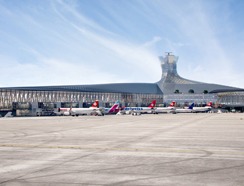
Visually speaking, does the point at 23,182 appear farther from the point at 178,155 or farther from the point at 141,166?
the point at 178,155

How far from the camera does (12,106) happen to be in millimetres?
158000

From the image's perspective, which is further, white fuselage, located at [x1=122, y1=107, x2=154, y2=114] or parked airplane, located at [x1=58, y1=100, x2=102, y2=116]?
white fuselage, located at [x1=122, y1=107, x2=154, y2=114]

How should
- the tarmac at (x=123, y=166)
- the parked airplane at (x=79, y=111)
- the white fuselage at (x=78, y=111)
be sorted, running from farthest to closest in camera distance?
the parked airplane at (x=79, y=111) → the white fuselage at (x=78, y=111) → the tarmac at (x=123, y=166)

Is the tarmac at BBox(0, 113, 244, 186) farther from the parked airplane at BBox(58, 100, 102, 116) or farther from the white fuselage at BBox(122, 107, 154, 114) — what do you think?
the white fuselage at BBox(122, 107, 154, 114)

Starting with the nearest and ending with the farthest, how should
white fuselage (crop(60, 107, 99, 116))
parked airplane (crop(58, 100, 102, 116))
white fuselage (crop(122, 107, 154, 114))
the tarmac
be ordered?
1. the tarmac
2. white fuselage (crop(60, 107, 99, 116))
3. parked airplane (crop(58, 100, 102, 116))
4. white fuselage (crop(122, 107, 154, 114))

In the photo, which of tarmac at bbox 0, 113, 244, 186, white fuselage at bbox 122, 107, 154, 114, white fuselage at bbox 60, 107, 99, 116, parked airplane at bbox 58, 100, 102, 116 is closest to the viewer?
tarmac at bbox 0, 113, 244, 186

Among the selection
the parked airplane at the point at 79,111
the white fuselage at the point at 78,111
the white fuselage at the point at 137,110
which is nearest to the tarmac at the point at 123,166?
the white fuselage at the point at 78,111

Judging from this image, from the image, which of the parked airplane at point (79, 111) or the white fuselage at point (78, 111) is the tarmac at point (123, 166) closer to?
the white fuselage at point (78, 111)

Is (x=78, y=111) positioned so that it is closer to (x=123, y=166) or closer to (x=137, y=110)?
(x=137, y=110)

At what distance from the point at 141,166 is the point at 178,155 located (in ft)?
14.4

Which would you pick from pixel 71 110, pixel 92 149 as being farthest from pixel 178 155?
pixel 71 110

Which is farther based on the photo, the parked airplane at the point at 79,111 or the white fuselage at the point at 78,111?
the parked airplane at the point at 79,111

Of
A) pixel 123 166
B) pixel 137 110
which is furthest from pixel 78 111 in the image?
pixel 123 166

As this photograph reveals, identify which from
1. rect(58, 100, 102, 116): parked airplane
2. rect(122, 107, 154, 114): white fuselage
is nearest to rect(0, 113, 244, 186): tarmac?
rect(58, 100, 102, 116): parked airplane
